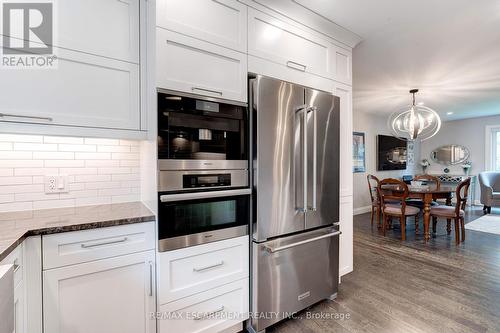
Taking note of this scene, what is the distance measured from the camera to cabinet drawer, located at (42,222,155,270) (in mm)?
1158

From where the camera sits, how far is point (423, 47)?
2.59 metres

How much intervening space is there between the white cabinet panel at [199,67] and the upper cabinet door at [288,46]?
213 mm

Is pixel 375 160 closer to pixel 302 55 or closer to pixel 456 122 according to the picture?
pixel 456 122

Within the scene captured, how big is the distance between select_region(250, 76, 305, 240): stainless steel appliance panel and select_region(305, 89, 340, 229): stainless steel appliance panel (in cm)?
10

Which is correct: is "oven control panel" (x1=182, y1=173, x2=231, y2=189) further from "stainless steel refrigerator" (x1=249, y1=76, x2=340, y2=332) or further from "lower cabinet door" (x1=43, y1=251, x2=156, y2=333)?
"lower cabinet door" (x1=43, y1=251, x2=156, y2=333)

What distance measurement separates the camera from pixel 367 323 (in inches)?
71.9

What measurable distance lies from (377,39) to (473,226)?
4.37m

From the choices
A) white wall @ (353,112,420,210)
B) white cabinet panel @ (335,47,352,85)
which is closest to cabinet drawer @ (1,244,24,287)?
white cabinet panel @ (335,47,352,85)

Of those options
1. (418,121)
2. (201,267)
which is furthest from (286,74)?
(418,121)

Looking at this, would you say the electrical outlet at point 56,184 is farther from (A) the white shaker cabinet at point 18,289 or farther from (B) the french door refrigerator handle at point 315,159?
(B) the french door refrigerator handle at point 315,159

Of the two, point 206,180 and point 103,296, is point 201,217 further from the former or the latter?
point 103,296

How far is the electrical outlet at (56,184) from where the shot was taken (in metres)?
1.58

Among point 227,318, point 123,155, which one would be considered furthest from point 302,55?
point 227,318

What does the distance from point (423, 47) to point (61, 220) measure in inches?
141
